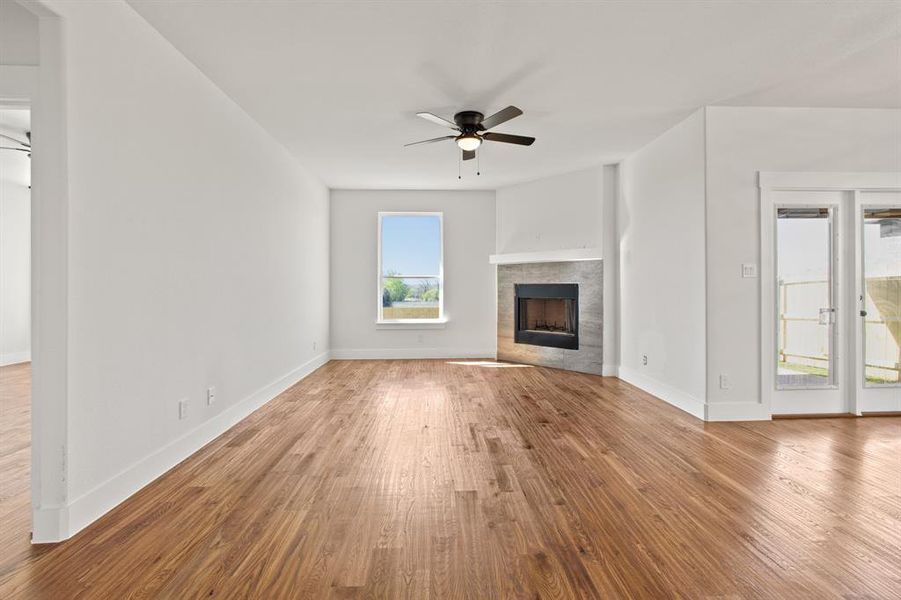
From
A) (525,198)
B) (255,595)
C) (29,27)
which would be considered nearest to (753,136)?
(525,198)

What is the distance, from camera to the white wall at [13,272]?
630cm

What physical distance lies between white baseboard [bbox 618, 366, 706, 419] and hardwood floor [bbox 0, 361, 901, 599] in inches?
12.5

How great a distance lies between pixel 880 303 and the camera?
3.88 m

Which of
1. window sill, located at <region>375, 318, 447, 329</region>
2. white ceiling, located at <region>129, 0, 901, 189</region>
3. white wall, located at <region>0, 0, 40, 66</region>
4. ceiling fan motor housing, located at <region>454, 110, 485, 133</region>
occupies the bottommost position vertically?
window sill, located at <region>375, 318, 447, 329</region>

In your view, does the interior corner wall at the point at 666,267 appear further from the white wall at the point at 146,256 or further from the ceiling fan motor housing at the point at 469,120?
the white wall at the point at 146,256

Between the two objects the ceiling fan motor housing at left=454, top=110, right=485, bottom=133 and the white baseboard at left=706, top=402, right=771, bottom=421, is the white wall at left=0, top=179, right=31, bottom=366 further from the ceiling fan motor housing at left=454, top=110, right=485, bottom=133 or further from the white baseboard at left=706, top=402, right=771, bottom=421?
the white baseboard at left=706, top=402, right=771, bottom=421

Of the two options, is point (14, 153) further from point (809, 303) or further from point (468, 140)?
point (809, 303)

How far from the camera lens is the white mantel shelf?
5762mm

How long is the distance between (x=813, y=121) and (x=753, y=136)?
57cm

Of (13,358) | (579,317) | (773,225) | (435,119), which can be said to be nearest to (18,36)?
(435,119)

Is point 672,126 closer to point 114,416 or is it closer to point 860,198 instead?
point 860,198

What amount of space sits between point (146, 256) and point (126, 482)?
4.09ft

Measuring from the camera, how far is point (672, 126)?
4250 mm

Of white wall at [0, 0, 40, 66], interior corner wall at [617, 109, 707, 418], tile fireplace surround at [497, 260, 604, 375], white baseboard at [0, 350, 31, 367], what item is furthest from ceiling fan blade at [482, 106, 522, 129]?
white baseboard at [0, 350, 31, 367]
